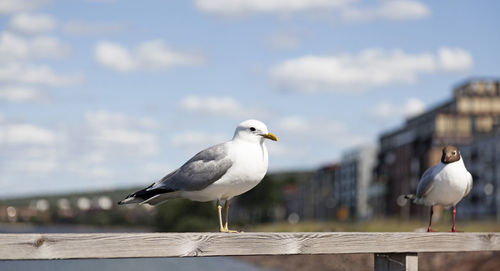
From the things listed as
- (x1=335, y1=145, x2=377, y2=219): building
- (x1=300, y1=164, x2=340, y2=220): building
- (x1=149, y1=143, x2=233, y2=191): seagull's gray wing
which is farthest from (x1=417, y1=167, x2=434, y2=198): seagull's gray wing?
(x1=300, y1=164, x2=340, y2=220): building

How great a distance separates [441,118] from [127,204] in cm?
7385

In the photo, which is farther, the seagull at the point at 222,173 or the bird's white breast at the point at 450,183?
the bird's white breast at the point at 450,183

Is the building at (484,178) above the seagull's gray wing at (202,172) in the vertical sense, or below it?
above

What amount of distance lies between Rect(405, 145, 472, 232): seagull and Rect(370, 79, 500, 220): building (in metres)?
64.1

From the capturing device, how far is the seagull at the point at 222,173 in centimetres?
555

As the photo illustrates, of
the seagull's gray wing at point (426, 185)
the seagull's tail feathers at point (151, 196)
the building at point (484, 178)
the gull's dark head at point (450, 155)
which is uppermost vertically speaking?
the building at point (484, 178)

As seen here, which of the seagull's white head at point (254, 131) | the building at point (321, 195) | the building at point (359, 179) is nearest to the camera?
the seagull's white head at point (254, 131)

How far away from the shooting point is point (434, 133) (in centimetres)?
7469

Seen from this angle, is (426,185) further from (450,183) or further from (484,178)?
(484,178)

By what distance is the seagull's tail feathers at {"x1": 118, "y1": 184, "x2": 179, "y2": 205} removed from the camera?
552 cm

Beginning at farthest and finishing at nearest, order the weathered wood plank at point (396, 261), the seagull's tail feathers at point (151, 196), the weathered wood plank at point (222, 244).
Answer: the seagull's tail feathers at point (151, 196) → the weathered wood plank at point (396, 261) → the weathered wood plank at point (222, 244)

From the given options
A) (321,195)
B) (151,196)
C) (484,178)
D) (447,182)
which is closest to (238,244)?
(151,196)

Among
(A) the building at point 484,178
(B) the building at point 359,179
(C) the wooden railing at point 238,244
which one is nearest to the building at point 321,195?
(B) the building at point 359,179

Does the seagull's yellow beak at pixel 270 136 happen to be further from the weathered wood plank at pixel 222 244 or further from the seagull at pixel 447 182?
the seagull at pixel 447 182
